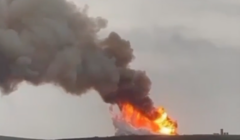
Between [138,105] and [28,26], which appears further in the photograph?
[138,105]

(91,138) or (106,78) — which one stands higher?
(106,78)

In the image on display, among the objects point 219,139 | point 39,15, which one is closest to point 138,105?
point 219,139

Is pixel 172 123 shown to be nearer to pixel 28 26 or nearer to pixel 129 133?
pixel 129 133

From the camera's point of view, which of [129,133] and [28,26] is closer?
[28,26]

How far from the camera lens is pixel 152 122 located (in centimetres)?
13738

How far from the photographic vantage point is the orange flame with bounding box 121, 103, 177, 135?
13650 centimetres

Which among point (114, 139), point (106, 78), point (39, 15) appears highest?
point (39, 15)

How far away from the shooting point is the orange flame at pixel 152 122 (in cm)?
13650

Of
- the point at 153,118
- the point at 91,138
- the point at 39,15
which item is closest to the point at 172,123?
the point at 153,118

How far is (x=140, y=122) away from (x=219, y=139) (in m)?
13.9

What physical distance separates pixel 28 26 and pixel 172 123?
31.3 meters

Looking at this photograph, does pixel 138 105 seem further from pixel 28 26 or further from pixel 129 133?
pixel 28 26

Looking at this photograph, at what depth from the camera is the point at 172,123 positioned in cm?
13838

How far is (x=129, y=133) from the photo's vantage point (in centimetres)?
13475
